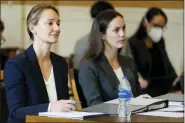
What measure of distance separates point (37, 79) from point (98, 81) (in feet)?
2.09

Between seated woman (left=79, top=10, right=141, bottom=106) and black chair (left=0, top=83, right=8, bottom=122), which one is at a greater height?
seated woman (left=79, top=10, right=141, bottom=106)

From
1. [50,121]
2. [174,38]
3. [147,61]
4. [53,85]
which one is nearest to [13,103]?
[53,85]

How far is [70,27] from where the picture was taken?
25.7 ft

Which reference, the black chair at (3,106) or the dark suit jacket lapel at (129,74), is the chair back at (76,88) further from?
the black chair at (3,106)

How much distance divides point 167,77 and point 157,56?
0.86 ft

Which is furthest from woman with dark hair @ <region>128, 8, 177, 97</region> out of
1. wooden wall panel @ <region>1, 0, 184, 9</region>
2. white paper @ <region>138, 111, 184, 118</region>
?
white paper @ <region>138, 111, 184, 118</region>

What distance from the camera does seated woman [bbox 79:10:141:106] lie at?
3980mm

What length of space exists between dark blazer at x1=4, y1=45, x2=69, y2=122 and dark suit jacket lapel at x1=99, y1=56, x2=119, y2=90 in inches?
20.2

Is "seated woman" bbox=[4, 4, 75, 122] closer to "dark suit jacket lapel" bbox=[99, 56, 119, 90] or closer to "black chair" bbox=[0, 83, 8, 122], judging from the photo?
"black chair" bbox=[0, 83, 8, 122]

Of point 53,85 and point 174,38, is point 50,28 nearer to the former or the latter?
point 53,85

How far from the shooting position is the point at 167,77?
6215mm

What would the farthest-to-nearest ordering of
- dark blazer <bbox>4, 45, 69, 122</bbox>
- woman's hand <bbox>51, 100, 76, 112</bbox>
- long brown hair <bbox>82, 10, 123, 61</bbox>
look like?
long brown hair <bbox>82, 10, 123, 61</bbox>
dark blazer <bbox>4, 45, 69, 122</bbox>
woman's hand <bbox>51, 100, 76, 112</bbox>

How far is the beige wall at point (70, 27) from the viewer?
7535 mm

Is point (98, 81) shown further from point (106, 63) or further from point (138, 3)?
point (138, 3)
